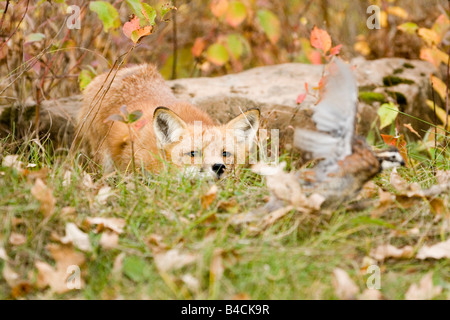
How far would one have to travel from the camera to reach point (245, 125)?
4309 mm

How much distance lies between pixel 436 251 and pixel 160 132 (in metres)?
2.26

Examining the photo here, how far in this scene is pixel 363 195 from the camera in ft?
11.1

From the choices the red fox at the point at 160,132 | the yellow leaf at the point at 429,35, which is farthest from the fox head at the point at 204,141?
the yellow leaf at the point at 429,35

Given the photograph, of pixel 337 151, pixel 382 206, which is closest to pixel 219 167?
pixel 337 151

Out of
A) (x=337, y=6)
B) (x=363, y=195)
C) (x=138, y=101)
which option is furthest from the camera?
(x=337, y=6)

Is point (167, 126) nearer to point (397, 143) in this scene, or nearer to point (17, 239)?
point (17, 239)

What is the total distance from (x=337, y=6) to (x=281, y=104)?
449cm

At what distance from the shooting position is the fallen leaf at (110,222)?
9.41 ft

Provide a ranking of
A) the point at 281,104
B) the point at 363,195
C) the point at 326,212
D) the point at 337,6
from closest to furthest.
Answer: the point at 326,212 < the point at 363,195 < the point at 281,104 < the point at 337,6

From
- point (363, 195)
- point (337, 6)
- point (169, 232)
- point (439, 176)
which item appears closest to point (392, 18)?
point (337, 6)

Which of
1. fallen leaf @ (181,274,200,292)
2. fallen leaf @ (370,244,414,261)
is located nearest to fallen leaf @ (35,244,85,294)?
fallen leaf @ (181,274,200,292)

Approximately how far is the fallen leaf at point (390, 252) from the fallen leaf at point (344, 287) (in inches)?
11.0
